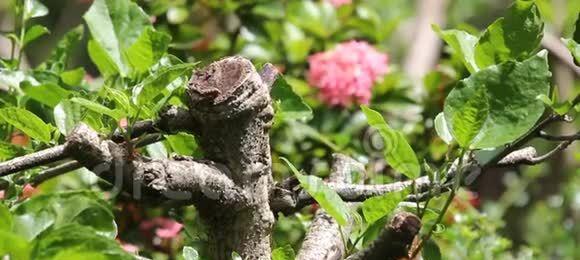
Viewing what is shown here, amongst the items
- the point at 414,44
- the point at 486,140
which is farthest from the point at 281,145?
the point at 414,44

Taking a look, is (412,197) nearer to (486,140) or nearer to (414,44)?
(486,140)

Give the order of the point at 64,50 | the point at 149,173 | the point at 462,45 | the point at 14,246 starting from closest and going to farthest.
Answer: the point at 14,246, the point at 149,173, the point at 462,45, the point at 64,50

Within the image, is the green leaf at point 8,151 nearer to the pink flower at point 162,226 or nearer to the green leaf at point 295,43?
the pink flower at point 162,226

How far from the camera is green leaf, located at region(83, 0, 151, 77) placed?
91cm

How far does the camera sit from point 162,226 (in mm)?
1426

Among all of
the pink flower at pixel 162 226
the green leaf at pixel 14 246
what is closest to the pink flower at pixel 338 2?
the pink flower at pixel 162 226

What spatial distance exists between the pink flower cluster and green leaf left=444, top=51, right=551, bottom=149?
92cm

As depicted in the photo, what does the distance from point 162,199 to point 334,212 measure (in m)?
0.13

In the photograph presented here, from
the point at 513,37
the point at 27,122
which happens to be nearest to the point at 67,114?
the point at 27,122

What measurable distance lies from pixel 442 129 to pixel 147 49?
28 cm

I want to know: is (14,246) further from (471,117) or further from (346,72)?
(346,72)

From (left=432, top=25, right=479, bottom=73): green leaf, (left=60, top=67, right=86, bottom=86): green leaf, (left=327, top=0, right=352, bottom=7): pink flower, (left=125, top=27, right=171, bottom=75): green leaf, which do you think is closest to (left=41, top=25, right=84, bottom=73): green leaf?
(left=60, top=67, right=86, bottom=86): green leaf

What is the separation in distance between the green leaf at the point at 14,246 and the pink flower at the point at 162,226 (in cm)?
76

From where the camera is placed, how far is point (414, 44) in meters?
2.47
